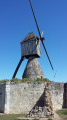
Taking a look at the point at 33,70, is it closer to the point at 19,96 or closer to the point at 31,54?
the point at 31,54

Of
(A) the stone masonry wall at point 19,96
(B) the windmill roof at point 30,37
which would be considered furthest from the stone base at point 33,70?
(A) the stone masonry wall at point 19,96

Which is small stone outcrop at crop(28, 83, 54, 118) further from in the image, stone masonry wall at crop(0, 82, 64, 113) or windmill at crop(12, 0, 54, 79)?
windmill at crop(12, 0, 54, 79)

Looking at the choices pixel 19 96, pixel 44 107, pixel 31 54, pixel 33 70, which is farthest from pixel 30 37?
pixel 44 107

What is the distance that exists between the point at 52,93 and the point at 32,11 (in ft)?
45.8

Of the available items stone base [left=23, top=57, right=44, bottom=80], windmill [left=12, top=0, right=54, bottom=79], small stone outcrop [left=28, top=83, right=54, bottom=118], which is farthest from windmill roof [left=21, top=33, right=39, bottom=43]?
small stone outcrop [left=28, top=83, right=54, bottom=118]

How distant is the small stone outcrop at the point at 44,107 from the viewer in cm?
1462

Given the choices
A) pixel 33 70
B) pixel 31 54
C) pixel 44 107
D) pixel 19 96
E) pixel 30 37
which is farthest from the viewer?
pixel 30 37

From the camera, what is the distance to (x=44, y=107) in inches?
618

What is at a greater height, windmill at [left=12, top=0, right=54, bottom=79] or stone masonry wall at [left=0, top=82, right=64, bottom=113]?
windmill at [left=12, top=0, right=54, bottom=79]

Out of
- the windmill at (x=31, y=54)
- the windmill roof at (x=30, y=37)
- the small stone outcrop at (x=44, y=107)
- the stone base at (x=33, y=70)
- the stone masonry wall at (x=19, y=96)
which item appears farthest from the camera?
the windmill roof at (x=30, y=37)

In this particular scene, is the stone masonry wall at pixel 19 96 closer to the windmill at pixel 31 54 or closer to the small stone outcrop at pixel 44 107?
the small stone outcrop at pixel 44 107

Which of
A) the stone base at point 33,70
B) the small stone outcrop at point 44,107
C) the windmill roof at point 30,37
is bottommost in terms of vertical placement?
the small stone outcrop at point 44,107

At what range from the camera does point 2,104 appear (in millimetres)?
17047

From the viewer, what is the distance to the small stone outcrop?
48.0 ft
